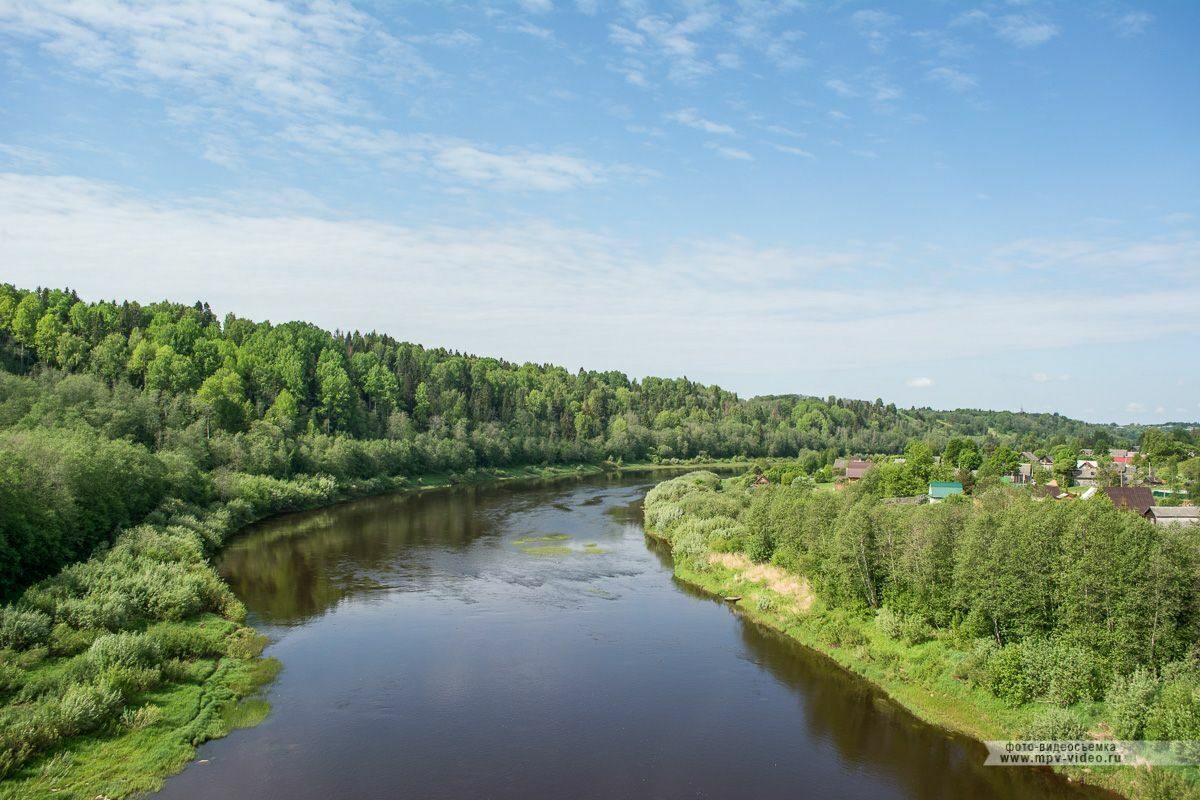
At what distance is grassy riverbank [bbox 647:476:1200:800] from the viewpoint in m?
21.9

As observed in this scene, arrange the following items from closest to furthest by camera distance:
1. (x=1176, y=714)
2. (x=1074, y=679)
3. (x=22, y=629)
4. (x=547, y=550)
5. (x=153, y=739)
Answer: (x=1176, y=714)
(x=153, y=739)
(x=1074, y=679)
(x=22, y=629)
(x=547, y=550)

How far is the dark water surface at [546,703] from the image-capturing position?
2162cm

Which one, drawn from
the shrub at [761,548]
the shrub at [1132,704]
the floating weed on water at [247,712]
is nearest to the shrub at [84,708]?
the floating weed on water at [247,712]

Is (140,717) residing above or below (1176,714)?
below

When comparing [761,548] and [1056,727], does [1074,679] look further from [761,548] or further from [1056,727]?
[761,548]

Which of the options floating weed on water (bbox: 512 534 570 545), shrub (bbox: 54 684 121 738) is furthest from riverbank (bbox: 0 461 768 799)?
floating weed on water (bbox: 512 534 570 545)

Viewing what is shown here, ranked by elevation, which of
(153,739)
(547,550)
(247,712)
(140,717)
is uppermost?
(547,550)

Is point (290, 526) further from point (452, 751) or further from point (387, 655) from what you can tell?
point (452, 751)

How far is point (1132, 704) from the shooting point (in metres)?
21.6

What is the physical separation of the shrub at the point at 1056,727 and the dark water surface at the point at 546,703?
123 centimetres

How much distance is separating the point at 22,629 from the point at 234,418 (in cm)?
5956

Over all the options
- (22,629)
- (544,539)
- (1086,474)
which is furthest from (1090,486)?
(22,629)

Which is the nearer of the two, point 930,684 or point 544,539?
point 930,684

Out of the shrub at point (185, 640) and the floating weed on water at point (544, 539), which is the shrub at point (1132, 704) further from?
the floating weed on water at point (544, 539)
